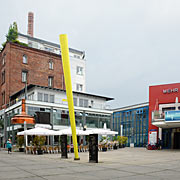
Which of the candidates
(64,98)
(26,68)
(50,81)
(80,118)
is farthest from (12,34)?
Result: (80,118)

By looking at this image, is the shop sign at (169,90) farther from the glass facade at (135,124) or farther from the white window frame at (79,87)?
the white window frame at (79,87)

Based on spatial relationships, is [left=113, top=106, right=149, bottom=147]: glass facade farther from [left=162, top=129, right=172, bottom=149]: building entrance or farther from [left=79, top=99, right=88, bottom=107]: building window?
[left=79, top=99, right=88, bottom=107]: building window

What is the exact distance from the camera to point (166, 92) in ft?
112

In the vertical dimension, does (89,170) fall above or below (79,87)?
below

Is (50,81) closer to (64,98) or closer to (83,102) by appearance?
(64,98)

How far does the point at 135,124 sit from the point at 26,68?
2059 cm

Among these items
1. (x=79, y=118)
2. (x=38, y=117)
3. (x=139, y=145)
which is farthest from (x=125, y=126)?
(x=38, y=117)

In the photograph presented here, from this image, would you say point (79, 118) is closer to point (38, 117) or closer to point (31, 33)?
point (38, 117)

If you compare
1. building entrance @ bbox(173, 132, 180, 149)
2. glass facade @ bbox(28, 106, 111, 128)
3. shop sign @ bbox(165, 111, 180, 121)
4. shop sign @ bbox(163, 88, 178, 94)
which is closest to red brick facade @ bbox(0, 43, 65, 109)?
glass facade @ bbox(28, 106, 111, 128)

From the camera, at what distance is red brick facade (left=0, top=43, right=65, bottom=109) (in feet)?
149

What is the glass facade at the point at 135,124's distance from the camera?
139ft

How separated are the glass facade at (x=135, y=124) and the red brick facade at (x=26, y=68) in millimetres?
13220

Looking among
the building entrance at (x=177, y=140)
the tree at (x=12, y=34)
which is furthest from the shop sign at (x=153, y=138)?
the tree at (x=12, y=34)

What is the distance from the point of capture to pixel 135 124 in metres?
44.4
